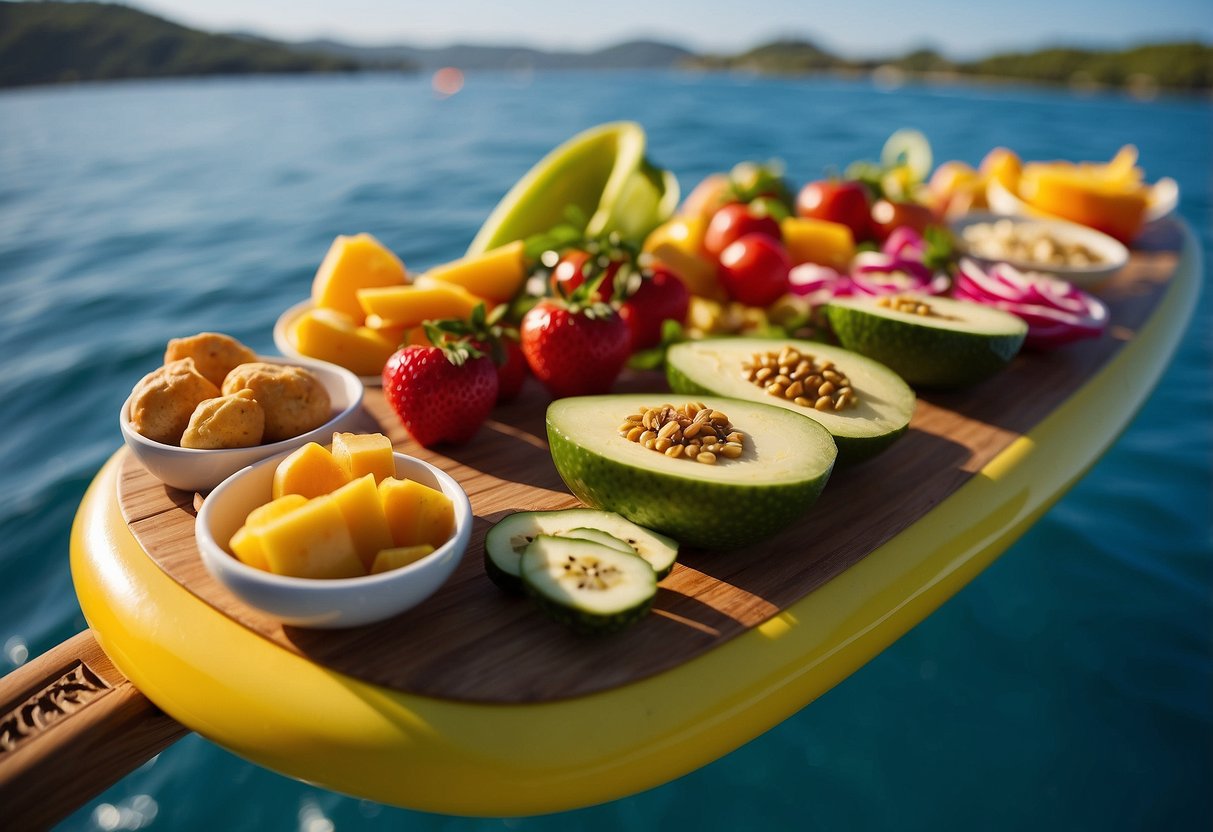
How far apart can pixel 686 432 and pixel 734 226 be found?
1226 millimetres

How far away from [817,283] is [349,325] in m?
A: 1.21

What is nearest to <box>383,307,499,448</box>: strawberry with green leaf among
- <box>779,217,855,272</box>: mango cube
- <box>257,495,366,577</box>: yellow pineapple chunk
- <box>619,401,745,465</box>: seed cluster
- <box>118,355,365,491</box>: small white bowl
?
<box>118,355,365,491</box>: small white bowl

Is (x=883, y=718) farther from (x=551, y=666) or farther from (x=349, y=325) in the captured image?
(x=349, y=325)

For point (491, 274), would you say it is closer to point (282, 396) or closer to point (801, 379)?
point (282, 396)

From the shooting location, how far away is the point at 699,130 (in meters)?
12.2

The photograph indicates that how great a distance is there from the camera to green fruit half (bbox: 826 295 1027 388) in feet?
5.16

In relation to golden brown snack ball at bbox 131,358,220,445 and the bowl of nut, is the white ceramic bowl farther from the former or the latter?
golden brown snack ball at bbox 131,358,220,445

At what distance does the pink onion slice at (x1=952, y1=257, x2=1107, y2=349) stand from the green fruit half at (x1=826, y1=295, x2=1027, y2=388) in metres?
0.27

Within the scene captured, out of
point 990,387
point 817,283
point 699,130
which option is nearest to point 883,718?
point 990,387

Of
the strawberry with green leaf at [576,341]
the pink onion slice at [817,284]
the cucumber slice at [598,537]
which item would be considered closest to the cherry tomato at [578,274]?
the strawberry with green leaf at [576,341]

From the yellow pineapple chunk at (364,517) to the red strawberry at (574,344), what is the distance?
60 cm

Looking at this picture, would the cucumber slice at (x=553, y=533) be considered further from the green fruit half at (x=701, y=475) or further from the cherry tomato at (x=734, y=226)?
the cherry tomato at (x=734, y=226)

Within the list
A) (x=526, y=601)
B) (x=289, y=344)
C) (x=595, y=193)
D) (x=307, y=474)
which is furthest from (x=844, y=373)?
(x=595, y=193)

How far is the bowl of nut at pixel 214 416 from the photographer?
120 cm
